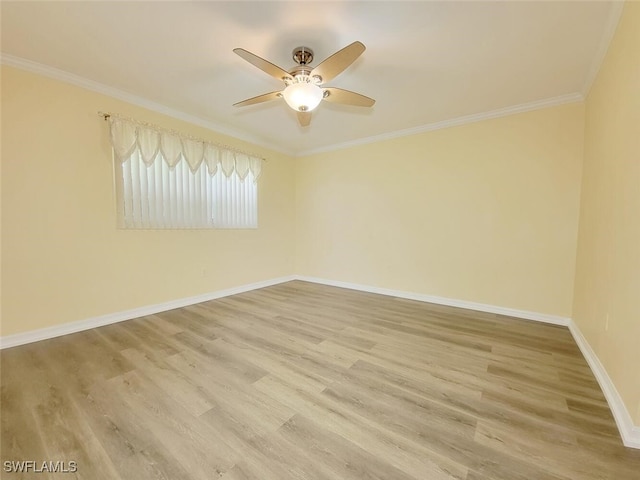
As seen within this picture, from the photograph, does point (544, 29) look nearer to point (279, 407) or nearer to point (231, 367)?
point (279, 407)

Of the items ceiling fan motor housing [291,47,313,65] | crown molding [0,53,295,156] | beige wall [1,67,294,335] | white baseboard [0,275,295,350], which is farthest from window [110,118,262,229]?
ceiling fan motor housing [291,47,313,65]

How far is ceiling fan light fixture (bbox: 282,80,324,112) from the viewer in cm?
191

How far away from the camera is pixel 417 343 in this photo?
7.95 feet

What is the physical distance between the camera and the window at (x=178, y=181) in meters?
2.92

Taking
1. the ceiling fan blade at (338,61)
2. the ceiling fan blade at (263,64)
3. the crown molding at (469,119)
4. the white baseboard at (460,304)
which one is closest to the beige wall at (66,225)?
the ceiling fan blade at (263,64)

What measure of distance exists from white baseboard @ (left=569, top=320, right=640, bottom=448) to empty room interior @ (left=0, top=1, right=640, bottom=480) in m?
0.01

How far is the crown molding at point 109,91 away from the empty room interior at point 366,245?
0.08 feet

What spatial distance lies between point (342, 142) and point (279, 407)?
4.06 m

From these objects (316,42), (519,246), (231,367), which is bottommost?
(231,367)

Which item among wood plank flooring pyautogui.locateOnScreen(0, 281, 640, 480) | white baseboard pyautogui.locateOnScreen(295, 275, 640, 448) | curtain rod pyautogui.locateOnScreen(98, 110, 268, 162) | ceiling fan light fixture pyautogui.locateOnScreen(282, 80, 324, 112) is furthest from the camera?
curtain rod pyautogui.locateOnScreen(98, 110, 268, 162)

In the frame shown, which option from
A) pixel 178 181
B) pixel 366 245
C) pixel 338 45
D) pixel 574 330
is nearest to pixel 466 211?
pixel 366 245

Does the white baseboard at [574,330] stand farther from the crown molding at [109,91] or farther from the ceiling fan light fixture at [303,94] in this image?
the crown molding at [109,91]

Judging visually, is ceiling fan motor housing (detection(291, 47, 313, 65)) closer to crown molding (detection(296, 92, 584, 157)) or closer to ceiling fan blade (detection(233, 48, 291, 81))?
ceiling fan blade (detection(233, 48, 291, 81))

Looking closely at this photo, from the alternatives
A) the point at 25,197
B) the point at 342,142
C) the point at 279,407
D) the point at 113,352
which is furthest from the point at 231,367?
the point at 342,142
